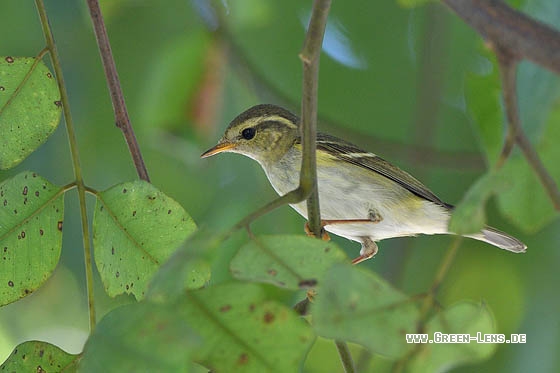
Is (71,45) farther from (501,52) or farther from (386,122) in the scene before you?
(501,52)

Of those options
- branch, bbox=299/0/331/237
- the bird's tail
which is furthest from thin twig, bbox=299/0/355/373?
the bird's tail

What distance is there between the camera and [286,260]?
1467mm

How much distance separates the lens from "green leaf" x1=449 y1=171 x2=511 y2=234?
1295 millimetres

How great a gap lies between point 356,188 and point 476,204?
2.05 m

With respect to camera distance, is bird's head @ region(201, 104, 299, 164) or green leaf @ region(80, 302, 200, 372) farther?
bird's head @ region(201, 104, 299, 164)

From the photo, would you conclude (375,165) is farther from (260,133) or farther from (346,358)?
(346,358)

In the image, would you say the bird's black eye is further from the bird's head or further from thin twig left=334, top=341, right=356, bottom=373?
thin twig left=334, top=341, right=356, bottom=373

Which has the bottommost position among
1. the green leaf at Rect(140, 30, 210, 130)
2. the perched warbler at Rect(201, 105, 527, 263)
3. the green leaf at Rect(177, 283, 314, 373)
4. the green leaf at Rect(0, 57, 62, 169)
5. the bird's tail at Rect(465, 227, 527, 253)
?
the green leaf at Rect(177, 283, 314, 373)

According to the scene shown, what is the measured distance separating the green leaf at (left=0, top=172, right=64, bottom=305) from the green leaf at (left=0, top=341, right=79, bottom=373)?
169 mm

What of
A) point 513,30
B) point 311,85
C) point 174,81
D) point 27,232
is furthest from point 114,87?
point 174,81

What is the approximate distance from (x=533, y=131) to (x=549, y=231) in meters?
2.78

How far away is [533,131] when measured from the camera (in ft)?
4.78

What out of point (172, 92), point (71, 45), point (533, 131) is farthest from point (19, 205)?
point (71, 45)

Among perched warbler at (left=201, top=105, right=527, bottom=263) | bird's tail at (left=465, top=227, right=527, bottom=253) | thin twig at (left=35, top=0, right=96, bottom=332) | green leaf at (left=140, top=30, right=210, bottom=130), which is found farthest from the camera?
green leaf at (left=140, top=30, right=210, bottom=130)
